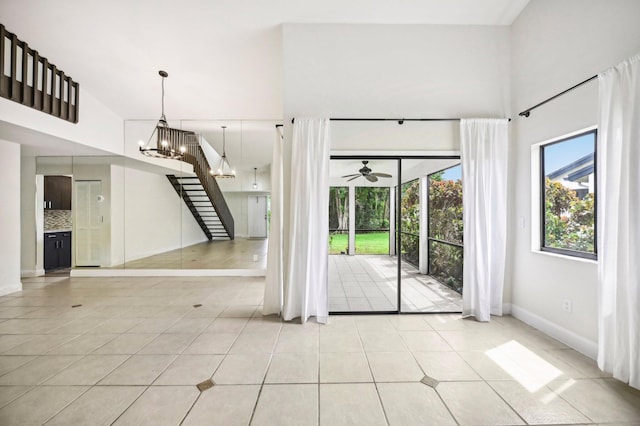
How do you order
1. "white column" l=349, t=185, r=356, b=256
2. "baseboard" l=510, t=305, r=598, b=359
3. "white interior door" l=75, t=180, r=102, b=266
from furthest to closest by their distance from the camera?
"white interior door" l=75, t=180, r=102, b=266 < "white column" l=349, t=185, r=356, b=256 < "baseboard" l=510, t=305, r=598, b=359

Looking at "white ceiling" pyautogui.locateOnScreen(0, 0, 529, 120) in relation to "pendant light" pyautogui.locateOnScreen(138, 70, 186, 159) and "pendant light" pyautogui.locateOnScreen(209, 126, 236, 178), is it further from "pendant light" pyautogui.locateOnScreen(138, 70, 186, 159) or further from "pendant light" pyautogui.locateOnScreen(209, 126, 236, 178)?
"pendant light" pyautogui.locateOnScreen(209, 126, 236, 178)

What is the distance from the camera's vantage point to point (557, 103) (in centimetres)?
275

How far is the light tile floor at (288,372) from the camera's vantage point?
69.7 inches

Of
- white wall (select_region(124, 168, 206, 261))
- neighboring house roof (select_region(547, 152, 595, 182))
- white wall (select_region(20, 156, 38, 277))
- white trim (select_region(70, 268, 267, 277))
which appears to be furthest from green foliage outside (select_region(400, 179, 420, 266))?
white wall (select_region(20, 156, 38, 277))

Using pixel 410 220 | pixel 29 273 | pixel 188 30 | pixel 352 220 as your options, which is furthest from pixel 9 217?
pixel 410 220

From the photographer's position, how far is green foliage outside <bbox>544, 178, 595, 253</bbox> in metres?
2.56

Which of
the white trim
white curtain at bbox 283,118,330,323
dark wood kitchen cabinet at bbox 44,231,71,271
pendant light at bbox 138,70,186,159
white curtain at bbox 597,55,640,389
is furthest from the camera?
dark wood kitchen cabinet at bbox 44,231,71,271

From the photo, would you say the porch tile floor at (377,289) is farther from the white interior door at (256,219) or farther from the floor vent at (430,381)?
the white interior door at (256,219)

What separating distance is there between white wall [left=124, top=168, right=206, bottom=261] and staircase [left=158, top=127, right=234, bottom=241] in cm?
25

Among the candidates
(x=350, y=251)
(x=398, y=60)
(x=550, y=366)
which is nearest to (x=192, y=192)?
(x=350, y=251)

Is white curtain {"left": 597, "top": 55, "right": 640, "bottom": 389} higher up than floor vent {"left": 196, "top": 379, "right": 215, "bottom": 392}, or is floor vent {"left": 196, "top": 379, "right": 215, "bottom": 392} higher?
white curtain {"left": 597, "top": 55, "right": 640, "bottom": 389}

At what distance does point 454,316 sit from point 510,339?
67 centimetres

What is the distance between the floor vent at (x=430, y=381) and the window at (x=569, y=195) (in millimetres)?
1885

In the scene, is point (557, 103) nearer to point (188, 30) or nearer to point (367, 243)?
point (367, 243)
